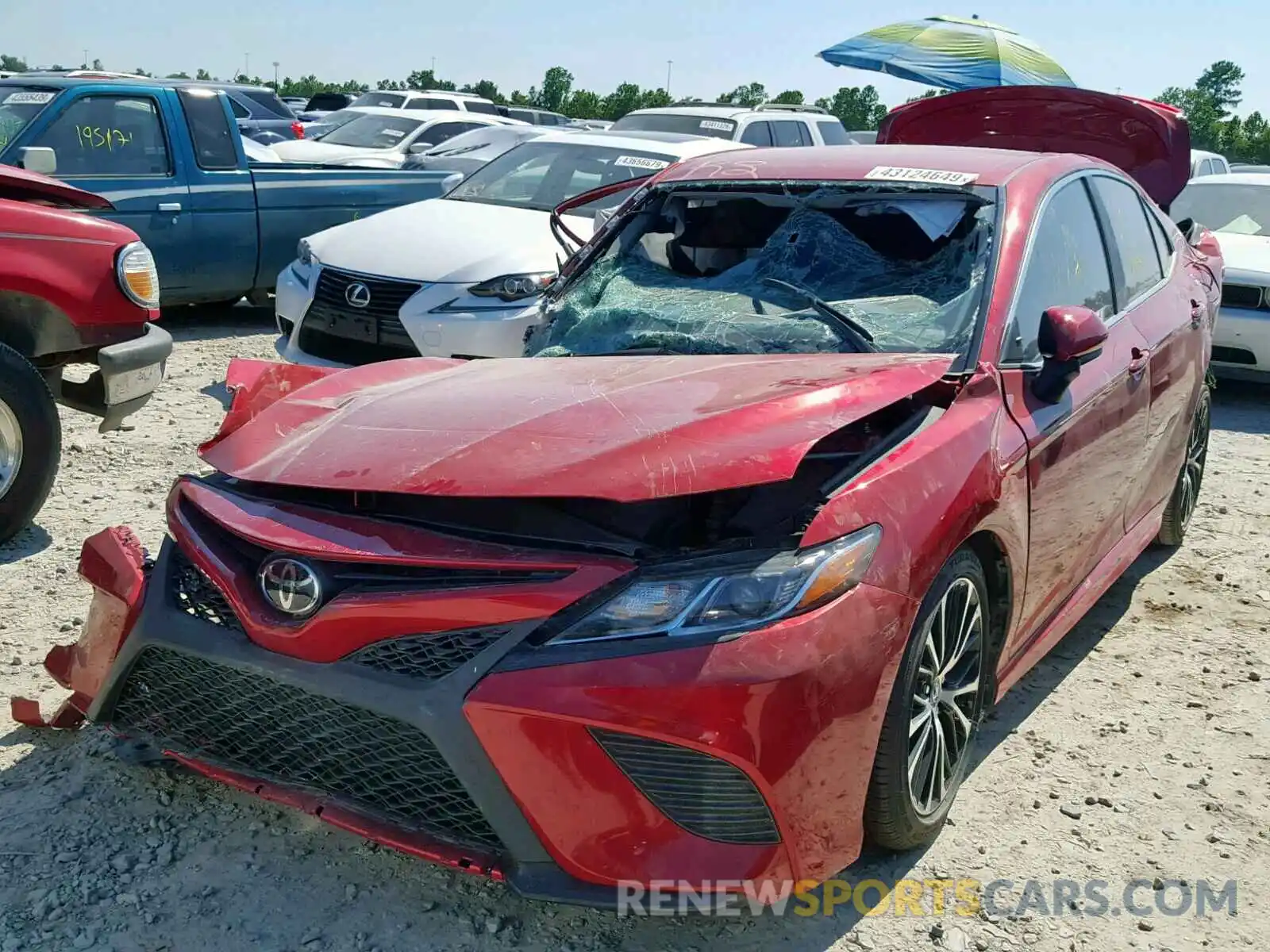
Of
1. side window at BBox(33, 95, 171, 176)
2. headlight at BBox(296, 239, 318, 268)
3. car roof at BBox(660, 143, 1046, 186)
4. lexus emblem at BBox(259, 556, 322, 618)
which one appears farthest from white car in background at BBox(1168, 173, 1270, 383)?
side window at BBox(33, 95, 171, 176)

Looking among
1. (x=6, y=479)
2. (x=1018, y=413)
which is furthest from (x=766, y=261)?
(x=6, y=479)

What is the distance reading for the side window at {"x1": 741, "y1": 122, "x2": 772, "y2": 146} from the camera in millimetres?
12266

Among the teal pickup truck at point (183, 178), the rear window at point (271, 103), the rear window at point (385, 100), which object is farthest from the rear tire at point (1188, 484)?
the rear window at point (385, 100)

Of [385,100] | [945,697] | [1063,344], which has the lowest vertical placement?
[945,697]

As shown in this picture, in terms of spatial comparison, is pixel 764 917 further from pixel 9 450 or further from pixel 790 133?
pixel 790 133

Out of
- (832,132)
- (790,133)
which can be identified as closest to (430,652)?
(790,133)

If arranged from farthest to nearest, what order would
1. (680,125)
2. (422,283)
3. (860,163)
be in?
1. (680,125)
2. (422,283)
3. (860,163)

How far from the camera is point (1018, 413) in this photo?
3.18m

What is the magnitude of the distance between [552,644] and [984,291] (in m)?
1.76

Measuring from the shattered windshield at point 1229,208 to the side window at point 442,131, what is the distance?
371 inches

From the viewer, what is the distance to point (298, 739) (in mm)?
2576

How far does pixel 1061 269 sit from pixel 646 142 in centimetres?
517

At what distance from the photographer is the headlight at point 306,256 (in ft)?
23.1

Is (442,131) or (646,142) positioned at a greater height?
(646,142)
